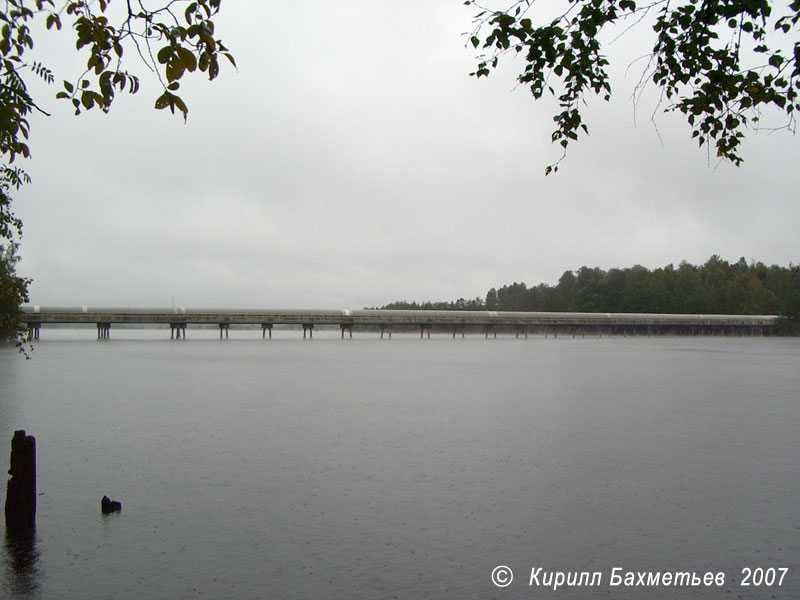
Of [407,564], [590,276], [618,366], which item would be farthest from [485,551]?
[590,276]

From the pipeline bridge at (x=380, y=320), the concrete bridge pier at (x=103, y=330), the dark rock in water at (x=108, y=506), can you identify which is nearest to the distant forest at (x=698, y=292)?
the pipeline bridge at (x=380, y=320)

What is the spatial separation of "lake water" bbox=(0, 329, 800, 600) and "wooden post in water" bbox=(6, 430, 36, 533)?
0.83ft

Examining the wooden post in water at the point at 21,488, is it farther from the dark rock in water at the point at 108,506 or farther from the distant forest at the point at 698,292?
the distant forest at the point at 698,292

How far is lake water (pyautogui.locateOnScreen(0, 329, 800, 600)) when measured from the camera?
595cm

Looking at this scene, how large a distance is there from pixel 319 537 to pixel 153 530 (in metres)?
1.78

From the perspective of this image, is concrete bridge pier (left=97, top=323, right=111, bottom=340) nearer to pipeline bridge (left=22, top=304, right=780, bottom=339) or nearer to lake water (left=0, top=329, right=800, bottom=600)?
pipeline bridge (left=22, top=304, right=780, bottom=339)

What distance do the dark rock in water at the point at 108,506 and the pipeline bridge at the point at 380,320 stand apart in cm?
5128

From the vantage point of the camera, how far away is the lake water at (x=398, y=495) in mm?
5945

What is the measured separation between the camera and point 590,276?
153500 mm

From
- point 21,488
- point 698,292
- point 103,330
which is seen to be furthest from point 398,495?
point 698,292

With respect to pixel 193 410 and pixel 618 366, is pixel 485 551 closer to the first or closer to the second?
pixel 193 410

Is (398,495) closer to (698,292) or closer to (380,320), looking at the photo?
(380,320)

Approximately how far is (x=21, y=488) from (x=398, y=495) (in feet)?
13.9

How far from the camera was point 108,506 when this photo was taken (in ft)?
25.2
